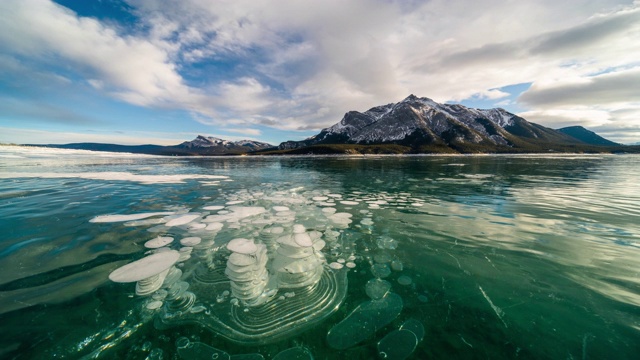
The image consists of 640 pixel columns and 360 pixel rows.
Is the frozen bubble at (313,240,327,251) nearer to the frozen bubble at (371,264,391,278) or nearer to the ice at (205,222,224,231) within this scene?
the frozen bubble at (371,264,391,278)

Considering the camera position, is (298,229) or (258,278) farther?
(298,229)

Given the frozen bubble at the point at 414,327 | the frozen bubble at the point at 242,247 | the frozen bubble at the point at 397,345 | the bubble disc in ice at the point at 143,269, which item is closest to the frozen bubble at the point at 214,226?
the frozen bubble at the point at 242,247

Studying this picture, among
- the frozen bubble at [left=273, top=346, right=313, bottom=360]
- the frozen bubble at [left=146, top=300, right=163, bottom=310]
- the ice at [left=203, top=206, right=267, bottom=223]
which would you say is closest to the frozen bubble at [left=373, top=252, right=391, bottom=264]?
the frozen bubble at [left=273, top=346, right=313, bottom=360]

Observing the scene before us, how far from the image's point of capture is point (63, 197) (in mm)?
14305

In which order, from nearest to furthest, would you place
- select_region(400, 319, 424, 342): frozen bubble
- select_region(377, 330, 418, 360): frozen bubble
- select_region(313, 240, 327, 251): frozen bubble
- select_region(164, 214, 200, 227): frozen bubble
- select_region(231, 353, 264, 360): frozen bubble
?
select_region(231, 353, 264, 360): frozen bubble
select_region(377, 330, 418, 360): frozen bubble
select_region(400, 319, 424, 342): frozen bubble
select_region(313, 240, 327, 251): frozen bubble
select_region(164, 214, 200, 227): frozen bubble

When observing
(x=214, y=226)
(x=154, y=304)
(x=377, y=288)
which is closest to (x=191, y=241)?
(x=214, y=226)

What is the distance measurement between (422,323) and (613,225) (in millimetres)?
12021

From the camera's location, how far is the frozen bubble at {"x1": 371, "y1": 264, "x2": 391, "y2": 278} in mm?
6068

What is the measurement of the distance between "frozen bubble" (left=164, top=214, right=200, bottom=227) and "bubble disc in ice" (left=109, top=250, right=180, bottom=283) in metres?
3.54

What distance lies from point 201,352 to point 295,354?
5.08 feet

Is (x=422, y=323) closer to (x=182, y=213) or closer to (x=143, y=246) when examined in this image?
(x=143, y=246)

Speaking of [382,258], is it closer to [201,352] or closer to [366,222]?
[366,222]

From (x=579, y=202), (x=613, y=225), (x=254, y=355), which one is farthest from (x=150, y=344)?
(x=579, y=202)

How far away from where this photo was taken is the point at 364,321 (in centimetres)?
446
